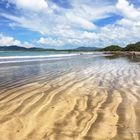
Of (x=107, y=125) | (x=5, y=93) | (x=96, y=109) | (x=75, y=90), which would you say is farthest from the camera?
(x=75, y=90)

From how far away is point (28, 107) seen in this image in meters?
6.56

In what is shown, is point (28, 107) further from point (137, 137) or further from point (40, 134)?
point (137, 137)

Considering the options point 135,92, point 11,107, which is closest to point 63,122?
point 11,107

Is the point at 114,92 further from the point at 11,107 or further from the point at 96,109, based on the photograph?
the point at 11,107

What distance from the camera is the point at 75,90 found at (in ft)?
30.7

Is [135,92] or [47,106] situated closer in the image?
[47,106]

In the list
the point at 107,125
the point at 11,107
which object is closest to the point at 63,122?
the point at 107,125

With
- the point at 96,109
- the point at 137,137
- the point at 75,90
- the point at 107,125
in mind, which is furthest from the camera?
the point at 75,90

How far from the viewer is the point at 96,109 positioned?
6.43m

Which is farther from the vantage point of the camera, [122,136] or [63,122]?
[63,122]

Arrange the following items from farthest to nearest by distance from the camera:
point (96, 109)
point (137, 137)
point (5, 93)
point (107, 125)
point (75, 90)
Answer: point (75, 90)
point (5, 93)
point (96, 109)
point (107, 125)
point (137, 137)

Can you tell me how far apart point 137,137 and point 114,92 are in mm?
4490

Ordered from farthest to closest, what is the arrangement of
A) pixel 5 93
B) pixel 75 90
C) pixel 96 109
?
pixel 75 90
pixel 5 93
pixel 96 109

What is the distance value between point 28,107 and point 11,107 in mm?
426
